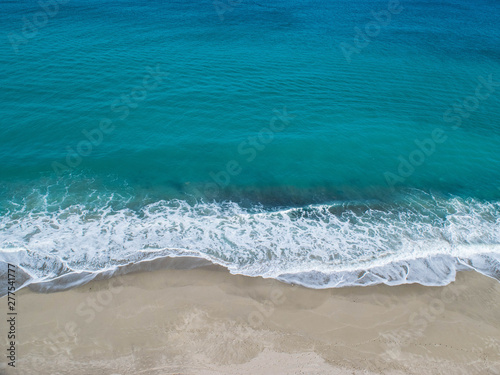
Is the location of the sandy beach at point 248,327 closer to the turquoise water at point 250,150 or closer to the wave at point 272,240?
the wave at point 272,240

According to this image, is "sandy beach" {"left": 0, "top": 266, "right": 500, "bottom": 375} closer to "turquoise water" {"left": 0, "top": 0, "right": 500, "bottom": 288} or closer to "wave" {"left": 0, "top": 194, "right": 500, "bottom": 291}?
"wave" {"left": 0, "top": 194, "right": 500, "bottom": 291}

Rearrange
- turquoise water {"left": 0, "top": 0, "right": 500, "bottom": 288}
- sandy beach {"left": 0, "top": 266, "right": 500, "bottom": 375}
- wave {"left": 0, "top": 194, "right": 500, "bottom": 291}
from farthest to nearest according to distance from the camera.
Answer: turquoise water {"left": 0, "top": 0, "right": 500, "bottom": 288}, wave {"left": 0, "top": 194, "right": 500, "bottom": 291}, sandy beach {"left": 0, "top": 266, "right": 500, "bottom": 375}

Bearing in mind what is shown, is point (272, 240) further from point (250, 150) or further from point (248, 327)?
point (250, 150)

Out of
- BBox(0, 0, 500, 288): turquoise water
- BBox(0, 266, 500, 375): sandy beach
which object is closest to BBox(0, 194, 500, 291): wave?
BBox(0, 0, 500, 288): turquoise water

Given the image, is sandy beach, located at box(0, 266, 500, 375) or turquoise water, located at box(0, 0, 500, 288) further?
turquoise water, located at box(0, 0, 500, 288)

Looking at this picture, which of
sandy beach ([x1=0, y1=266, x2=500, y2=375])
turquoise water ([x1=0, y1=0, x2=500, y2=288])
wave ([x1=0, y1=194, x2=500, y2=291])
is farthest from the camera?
turquoise water ([x1=0, y1=0, x2=500, y2=288])

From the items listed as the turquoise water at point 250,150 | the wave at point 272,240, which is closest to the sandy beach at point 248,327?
the wave at point 272,240

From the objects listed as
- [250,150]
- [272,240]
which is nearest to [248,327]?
[272,240]
